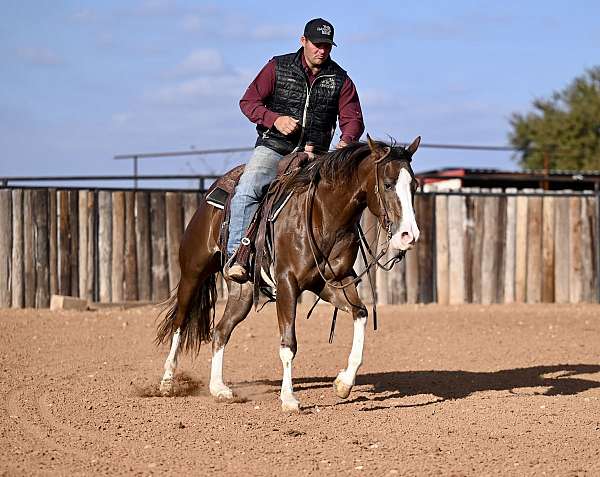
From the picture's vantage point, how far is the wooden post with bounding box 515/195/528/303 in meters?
19.0

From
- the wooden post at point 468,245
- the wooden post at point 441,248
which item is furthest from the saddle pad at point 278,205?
the wooden post at point 468,245

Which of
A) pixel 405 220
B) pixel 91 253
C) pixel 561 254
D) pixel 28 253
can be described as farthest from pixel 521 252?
pixel 405 220

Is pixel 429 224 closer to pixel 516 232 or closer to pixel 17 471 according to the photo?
pixel 516 232

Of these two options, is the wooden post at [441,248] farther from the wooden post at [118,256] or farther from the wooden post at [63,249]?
the wooden post at [63,249]

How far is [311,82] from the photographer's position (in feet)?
A: 29.9

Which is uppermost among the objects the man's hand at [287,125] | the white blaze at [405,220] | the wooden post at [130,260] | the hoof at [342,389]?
the man's hand at [287,125]

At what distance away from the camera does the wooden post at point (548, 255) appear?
19.1 m

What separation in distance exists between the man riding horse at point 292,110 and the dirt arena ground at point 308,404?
66.9 inches

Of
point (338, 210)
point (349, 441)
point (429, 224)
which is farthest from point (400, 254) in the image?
point (429, 224)

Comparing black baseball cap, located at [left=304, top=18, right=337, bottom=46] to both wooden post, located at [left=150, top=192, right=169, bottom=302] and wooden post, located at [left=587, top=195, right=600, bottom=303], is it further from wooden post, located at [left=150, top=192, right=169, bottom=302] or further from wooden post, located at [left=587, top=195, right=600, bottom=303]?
wooden post, located at [left=587, top=195, right=600, bottom=303]

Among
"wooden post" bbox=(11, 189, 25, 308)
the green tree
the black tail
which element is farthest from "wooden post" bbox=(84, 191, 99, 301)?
the green tree

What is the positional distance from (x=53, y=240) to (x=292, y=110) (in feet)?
27.1

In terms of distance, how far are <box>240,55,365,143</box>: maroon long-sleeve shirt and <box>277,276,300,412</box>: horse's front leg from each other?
158 cm

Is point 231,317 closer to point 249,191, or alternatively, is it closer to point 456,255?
point 249,191
